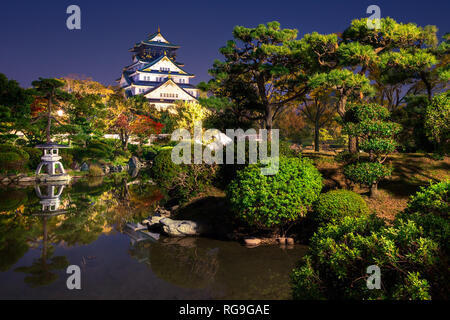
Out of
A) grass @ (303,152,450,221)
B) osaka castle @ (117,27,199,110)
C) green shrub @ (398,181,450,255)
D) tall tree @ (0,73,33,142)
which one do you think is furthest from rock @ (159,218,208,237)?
osaka castle @ (117,27,199,110)

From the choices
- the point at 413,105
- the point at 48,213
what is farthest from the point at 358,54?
the point at 48,213

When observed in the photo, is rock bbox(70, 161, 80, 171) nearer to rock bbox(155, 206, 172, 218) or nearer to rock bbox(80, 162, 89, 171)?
rock bbox(80, 162, 89, 171)

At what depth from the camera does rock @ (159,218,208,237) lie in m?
9.50

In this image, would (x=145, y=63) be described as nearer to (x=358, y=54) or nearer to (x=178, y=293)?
(x=358, y=54)

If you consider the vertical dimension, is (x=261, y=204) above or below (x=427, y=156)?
below

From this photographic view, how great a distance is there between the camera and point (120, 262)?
747 cm

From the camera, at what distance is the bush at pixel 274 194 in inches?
326

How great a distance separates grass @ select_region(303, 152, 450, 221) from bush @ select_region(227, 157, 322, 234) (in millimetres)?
3180

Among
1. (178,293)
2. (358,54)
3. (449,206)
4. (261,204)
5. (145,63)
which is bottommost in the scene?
(178,293)

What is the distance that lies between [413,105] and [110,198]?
14.9 metres

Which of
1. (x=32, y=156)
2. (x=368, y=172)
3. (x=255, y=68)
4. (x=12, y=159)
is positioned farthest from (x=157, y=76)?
(x=368, y=172)

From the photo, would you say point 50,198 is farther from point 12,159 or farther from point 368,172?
point 368,172

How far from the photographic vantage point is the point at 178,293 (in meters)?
5.89

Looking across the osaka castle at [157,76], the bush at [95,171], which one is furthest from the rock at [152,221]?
the osaka castle at [157,76]
